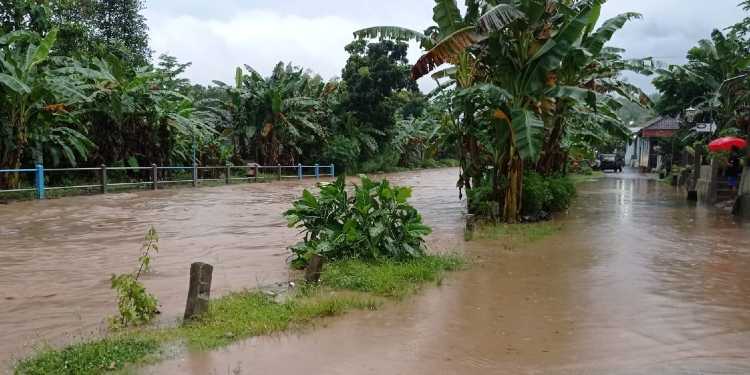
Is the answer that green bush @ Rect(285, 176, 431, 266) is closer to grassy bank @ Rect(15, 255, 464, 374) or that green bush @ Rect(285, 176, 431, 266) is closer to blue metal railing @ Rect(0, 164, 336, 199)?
grassy bank @ Rect(15, 255, 464, 374)

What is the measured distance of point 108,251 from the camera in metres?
9.37

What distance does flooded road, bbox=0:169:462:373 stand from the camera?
19.2ft

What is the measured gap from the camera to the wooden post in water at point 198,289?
5.23 m

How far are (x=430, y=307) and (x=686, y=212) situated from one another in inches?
499

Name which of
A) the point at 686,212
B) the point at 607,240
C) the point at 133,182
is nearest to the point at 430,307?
the point at 607,240

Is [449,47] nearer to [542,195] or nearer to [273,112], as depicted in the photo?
[542,195]

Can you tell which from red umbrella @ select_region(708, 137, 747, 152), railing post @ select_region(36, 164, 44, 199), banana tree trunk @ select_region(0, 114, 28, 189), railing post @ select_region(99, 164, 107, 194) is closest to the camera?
railing post @ select_region(36, 164, 44, 199)

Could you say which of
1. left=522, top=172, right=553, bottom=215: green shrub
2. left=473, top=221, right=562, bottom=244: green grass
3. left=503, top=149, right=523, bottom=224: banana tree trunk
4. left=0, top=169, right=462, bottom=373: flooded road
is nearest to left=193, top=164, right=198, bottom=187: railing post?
left=0, top=169, right=462, bottom=373: flooded road

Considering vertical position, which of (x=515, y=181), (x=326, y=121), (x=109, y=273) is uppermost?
(x=326, y=121)

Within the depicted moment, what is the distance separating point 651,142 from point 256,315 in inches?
1893

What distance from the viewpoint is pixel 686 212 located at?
53.1ft

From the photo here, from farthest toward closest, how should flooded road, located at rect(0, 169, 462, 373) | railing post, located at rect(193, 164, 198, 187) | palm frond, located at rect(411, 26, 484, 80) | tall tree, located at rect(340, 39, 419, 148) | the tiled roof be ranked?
the tiled roof
tall tree, located at rect(340, 39, 419, 148)
railing post, located at rect(193, 164, 198, 187)
palm frond, located at rect(411, 26, 484, 80)
flooded road, located at rect(0, 169, 462, 373)

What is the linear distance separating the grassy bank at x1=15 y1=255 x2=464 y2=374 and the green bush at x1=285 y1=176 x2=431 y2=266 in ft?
0.86

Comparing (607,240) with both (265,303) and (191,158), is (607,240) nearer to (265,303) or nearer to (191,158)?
(265,303)
